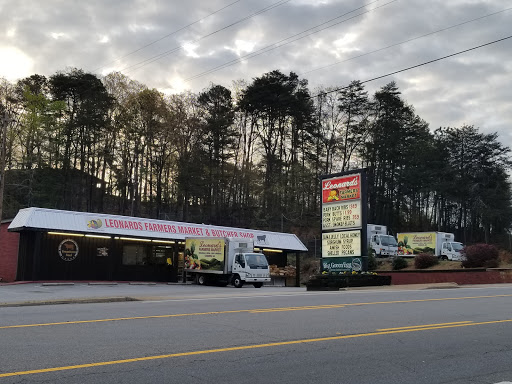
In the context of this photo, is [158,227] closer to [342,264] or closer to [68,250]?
[68,250]

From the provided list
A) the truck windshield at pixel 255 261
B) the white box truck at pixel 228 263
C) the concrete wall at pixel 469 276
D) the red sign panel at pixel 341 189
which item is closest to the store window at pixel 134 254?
the white box truck at pixel 228 263

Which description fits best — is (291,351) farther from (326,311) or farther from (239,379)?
(326,311)

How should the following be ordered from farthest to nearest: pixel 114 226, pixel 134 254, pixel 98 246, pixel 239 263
Answer: pixel 134 254 → pixel 114 226 → pixel 98 246 → pixel 239 263

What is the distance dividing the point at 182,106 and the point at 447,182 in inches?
1447

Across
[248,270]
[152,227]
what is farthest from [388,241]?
[152,227]

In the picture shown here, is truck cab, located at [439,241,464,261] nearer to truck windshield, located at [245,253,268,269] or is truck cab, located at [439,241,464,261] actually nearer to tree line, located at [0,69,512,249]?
tree line, located at [0,69,512,249]

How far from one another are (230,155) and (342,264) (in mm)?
37729

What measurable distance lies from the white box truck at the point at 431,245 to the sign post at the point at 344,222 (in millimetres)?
22376

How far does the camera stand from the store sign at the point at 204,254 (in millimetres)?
32688

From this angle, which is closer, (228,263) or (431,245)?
(228,263)

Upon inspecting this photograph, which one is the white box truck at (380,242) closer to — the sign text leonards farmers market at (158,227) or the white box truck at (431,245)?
the white box truck at (431,245)

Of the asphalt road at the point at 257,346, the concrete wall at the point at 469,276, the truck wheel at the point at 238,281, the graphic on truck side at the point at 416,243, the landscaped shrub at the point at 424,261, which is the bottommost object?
the asphalt road at the point at 257,346

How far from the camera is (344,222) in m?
28.2

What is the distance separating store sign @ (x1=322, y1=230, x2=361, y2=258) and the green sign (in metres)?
0.22
